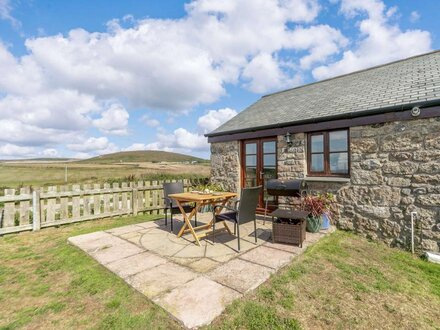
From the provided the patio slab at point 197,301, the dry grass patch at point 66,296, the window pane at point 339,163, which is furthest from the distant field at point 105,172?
the patio slab at point 197,301

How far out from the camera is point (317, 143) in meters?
5.89

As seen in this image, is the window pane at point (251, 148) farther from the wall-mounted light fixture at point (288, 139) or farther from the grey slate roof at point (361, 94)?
the wall-mounted light fixture at point (288, 139)

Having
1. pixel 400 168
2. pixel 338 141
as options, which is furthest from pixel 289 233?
pixel 338 141

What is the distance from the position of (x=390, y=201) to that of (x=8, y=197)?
899cm

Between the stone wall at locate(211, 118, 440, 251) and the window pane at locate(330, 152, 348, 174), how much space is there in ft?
0.85

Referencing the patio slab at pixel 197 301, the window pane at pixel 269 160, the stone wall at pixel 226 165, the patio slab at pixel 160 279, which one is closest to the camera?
the patio slab at pixel 197 301

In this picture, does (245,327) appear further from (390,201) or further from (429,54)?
(429,54)

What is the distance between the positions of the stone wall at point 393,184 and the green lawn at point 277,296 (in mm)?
702

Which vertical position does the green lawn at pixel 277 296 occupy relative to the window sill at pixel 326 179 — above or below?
below

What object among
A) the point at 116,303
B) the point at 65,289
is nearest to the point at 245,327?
the point at 116,303

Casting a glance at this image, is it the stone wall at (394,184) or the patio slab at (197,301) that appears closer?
the patio slab at (197,301)

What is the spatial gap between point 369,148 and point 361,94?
76.7 inches

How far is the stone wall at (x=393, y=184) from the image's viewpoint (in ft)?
13.8

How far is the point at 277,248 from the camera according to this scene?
13.5 ft
